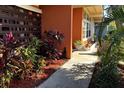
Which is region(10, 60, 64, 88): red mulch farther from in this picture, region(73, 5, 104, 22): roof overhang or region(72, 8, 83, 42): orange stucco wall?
region(72, 8, 83, 42): orange stucco wall

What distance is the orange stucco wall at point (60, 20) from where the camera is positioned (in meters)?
12.9

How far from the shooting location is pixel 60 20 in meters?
13.0

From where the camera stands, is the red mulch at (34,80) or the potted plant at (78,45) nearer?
the red mulch at (34,80)

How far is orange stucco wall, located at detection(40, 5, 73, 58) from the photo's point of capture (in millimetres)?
12884

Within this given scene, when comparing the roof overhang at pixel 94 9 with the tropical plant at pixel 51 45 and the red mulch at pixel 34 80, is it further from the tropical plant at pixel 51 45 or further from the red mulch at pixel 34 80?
the red mulch at pixel 34 80

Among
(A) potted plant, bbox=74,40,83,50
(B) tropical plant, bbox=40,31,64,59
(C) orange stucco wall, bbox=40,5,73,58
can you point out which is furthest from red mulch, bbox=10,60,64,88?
(A) potted plant, bbox=74,40,83,50

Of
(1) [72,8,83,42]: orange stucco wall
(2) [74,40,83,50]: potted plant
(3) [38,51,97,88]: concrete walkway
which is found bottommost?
(3) [38,51,97,88]: concrete walkway

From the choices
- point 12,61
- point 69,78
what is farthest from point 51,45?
point 12,61

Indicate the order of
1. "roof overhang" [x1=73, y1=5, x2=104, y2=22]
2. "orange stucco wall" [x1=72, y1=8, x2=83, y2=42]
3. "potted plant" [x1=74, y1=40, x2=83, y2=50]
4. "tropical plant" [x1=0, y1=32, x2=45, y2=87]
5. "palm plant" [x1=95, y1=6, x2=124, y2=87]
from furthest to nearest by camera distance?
"orange stucco wall" [x1=72, y1=8, x2=83, y2=42], "potted plant" [x1=74, y1=40, x2=83, y2=50], "roof overhang" [x1=73, y1=5, x2=104, y2=22], "tropical plant" [x1=0, y1=32, x2=45, y2=87], "palm plant" [x1=95, y1=6, x2=124, y2=87]

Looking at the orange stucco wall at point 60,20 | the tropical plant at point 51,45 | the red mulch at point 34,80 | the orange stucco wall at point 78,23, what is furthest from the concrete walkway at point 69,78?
the orange stucco wall at point 78,23

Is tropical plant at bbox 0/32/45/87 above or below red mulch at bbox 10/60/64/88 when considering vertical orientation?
above

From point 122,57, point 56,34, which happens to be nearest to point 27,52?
point 122,57

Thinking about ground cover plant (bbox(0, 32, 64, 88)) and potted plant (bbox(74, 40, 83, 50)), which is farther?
potted plant (bbox(74, 40, 83, 50))

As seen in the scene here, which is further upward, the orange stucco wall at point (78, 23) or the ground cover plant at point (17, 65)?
the orange stucco wall at point (78, 23)
